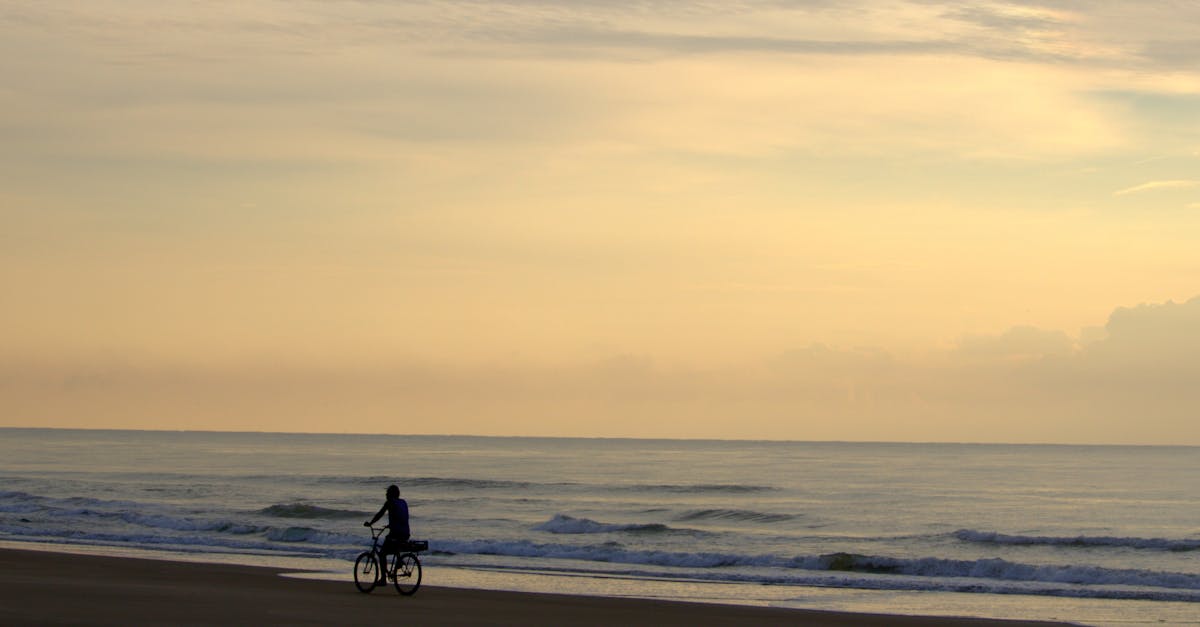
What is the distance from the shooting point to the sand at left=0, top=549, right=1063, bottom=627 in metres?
19.1

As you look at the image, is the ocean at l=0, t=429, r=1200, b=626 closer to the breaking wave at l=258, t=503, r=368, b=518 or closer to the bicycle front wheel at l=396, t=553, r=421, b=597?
the breaking wave at l=258, t=503, r=368, b=518

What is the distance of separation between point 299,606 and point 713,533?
27.2 metres

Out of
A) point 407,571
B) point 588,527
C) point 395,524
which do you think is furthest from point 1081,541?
point 395,524

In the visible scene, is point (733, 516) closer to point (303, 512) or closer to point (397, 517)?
point (303, 512)

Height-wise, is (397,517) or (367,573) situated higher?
(397,517)

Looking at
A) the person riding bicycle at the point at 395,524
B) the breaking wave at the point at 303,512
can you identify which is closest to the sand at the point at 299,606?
the person riding bicycle at the point at 395,524

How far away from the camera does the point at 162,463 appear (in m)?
102

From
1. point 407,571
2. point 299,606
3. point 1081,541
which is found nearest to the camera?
point 299,606

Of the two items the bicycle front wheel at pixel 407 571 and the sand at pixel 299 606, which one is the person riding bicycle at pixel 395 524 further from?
the sand at pixel 299 606

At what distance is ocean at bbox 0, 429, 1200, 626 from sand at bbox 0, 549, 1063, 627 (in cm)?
232

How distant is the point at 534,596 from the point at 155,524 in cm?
2504

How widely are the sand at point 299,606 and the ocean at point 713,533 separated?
2.32 meters

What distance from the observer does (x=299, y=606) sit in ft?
68.8

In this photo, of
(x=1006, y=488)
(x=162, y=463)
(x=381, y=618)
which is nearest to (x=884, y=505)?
(x=1006, y=488)
